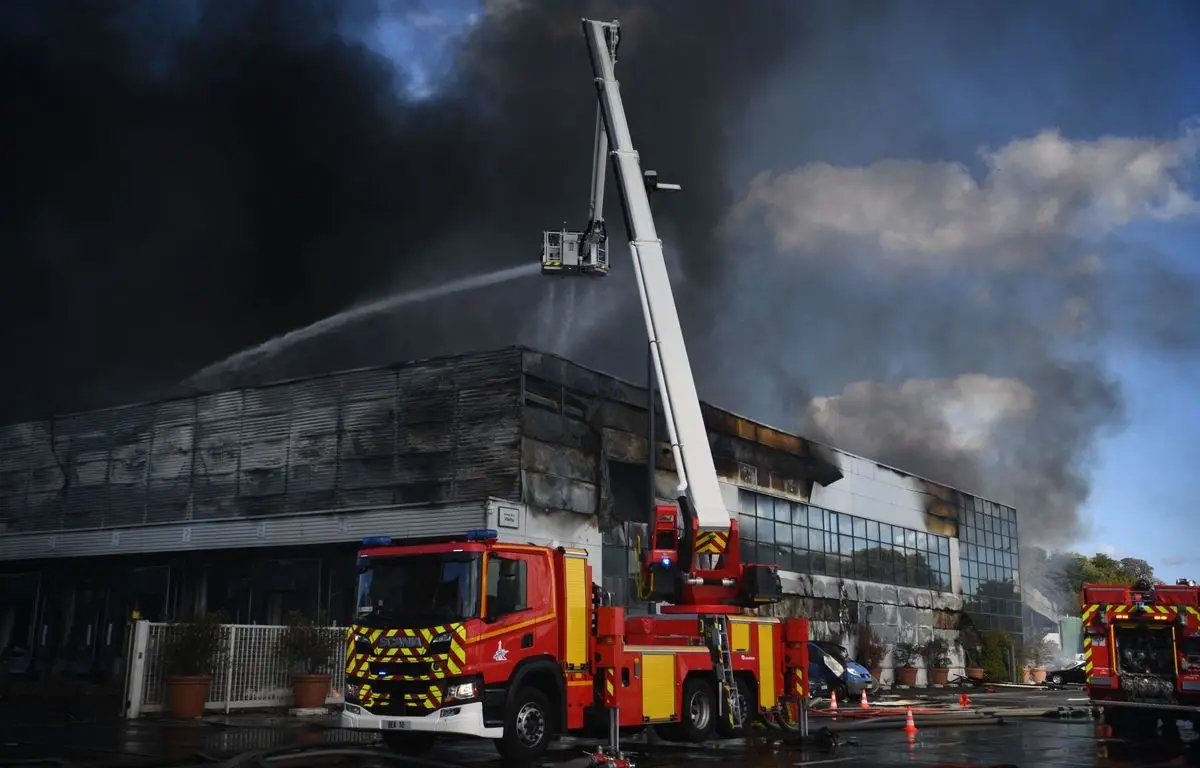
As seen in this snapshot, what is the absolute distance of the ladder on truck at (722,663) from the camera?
16344mm

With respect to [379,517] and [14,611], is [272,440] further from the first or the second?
[14,611]

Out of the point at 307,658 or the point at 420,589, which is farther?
the point at 307,658

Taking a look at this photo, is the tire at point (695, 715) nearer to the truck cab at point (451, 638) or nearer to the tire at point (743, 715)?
the tire at point (743, 715)

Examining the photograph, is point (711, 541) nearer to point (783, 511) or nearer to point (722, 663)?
point (722, 663)

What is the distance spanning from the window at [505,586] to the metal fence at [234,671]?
7338 mm

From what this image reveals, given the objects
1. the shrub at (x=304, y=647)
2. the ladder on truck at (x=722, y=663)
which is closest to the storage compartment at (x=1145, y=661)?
the ladder on truck at (x=722, y=663)

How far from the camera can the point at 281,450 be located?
29250mm

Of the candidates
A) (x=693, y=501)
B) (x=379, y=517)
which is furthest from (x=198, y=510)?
(x=693, y=501)

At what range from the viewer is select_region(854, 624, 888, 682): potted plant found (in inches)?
1556

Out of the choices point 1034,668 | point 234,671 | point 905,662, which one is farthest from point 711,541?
point 1034,668

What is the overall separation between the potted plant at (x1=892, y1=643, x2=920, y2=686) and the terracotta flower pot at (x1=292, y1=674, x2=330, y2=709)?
84.7 feet

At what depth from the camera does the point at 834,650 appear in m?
30.4

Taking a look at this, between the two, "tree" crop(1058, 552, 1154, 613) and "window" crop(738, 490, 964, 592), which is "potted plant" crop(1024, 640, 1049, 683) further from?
"tree" crop(1058, 552, 1154, 613)

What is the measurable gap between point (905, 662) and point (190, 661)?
29.3m
